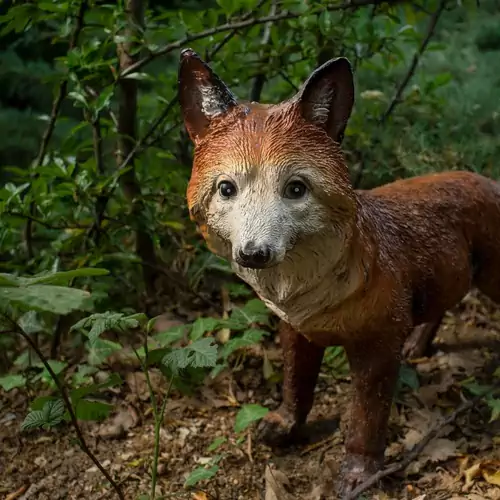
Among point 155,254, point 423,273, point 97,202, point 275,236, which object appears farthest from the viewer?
point 155,254

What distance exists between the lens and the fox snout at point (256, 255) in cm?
119

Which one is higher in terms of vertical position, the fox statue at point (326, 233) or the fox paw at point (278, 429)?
the fox statue at point (326, 233)

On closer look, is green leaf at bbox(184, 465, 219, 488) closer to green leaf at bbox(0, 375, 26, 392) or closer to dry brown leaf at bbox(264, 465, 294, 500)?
dry brown leaf at bbox(264, 465, 294, 500)

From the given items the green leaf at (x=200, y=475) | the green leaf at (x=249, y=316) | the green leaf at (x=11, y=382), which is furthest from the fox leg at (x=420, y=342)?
the green leaf at (x=11, y=382)

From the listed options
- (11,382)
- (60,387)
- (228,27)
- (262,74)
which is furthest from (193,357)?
(262,74)

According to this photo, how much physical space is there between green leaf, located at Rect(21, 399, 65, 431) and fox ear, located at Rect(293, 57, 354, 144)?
0.84 metres

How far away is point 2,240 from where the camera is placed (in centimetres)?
198

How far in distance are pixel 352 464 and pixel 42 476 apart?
2.86 ft

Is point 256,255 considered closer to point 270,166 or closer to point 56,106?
point 270,166

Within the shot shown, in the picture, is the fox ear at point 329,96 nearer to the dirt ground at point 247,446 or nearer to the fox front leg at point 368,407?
the fox front leg at point 368,407

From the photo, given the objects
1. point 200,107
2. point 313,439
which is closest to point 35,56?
point 200,107

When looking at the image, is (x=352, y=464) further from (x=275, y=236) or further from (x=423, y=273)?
(x=275, y=236)

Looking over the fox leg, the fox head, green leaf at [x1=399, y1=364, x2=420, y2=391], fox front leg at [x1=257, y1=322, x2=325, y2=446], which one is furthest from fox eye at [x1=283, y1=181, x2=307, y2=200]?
the fox leg

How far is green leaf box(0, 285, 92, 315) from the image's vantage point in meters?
1.05
